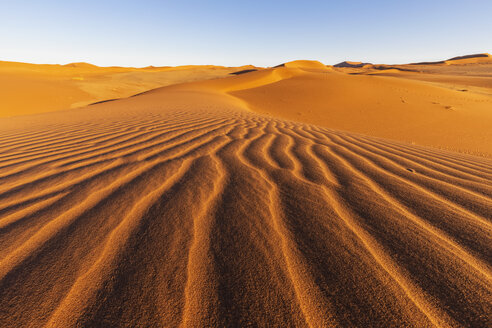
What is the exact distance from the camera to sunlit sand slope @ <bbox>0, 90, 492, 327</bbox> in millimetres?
866

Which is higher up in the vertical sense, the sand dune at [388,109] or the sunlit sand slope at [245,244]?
the sunlit sand slope at [245,244]

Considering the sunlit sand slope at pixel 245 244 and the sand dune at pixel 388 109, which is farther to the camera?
the sand dune at pixel 388 109

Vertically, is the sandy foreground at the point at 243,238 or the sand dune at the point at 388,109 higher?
the sandy foreground at the point at 243,238

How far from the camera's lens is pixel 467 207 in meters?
1.51

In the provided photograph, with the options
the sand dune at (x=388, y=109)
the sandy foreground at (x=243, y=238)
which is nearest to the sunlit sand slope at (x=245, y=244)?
the sandy foreground at (x=243, y=238)

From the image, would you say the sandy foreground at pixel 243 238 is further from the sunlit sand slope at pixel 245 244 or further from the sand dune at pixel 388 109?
the sand dune at pixel 388 109

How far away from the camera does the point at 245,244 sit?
1.17 meters

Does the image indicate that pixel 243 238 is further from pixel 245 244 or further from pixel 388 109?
pixel 388 109

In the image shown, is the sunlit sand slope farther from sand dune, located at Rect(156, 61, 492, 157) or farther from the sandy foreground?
sand dune, located at Rect(156, 61, 492, 157)

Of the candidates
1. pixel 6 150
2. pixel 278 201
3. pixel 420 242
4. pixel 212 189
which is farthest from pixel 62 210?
pixel 6 150

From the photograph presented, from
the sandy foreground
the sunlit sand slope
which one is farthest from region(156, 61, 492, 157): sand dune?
the sunlit sand slope

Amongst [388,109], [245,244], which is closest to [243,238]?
[245,244]

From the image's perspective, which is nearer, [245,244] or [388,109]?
[245,244]

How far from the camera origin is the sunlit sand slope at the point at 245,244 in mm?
866
